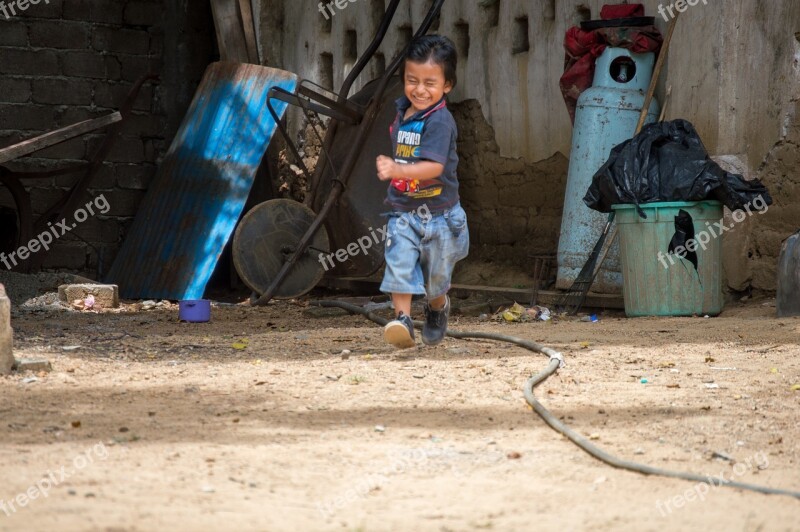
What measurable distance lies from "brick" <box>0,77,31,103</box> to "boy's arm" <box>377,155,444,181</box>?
20.1 feet

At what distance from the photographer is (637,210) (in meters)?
6.36

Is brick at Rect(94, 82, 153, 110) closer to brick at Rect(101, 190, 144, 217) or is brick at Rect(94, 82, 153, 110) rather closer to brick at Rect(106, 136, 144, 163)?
brick at Rect(106, 136, 144, 163)

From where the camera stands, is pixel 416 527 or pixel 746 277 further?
pixel 746 277

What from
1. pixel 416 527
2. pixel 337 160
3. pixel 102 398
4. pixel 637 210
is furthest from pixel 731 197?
pixel 416 527

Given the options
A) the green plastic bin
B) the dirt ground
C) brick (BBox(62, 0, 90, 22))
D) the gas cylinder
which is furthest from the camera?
brick (BBox(62, 0, 90, 22))

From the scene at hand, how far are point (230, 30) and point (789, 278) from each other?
5.25 m

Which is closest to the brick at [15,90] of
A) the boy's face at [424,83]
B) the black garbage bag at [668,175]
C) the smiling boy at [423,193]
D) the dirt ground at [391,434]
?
the dirt ground at [391,434]

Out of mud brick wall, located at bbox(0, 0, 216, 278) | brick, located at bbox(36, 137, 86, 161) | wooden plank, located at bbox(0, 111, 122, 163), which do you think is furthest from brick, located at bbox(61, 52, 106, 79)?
wooden plank, located at bbox(0, 111, 122, 163)

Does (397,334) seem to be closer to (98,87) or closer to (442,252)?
(442,252)

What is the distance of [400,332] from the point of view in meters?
4.57

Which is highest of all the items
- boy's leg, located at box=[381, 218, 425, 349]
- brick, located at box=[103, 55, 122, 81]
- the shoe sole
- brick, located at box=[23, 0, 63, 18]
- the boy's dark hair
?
brick, located at box=[23, 0, 63, 18]

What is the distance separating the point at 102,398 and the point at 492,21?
199 inches

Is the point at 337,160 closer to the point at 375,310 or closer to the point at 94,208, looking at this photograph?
the point at 375,310

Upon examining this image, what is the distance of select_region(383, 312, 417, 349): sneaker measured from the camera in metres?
4.56
